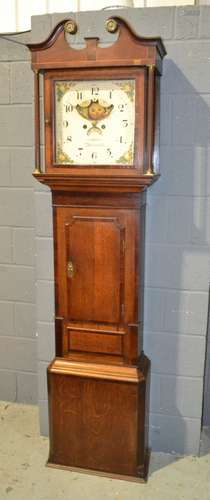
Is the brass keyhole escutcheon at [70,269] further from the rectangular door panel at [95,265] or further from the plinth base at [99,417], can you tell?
the plinth base at [99,417]

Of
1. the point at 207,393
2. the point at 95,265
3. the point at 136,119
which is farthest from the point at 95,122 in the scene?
the point at 207,393

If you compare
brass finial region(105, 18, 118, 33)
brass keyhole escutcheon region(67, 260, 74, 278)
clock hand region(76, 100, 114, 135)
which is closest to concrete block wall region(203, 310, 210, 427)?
brass keyhole escutcheon region(67, 260, 74, 278)

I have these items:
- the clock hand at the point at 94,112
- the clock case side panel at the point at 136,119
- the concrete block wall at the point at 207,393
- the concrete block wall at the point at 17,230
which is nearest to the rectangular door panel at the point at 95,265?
the clock case side panel at the point at 136,119

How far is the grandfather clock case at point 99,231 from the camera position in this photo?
63.9 inches

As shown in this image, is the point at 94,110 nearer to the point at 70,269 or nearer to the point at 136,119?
the point at 136,119

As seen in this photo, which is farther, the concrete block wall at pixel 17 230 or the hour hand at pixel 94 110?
the concrete block wall at pixel 17 230

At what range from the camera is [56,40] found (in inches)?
64.2

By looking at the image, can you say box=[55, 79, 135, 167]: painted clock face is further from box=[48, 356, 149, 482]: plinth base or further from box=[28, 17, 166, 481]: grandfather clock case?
box=[48, 356, 149, 482]: plinth base

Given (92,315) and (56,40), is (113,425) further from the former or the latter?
(56,40)

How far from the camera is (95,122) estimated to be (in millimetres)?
1679

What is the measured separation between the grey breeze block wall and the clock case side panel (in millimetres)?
279

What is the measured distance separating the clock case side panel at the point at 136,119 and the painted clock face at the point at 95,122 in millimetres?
14

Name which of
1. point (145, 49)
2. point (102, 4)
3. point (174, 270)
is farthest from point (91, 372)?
point (102, 4)

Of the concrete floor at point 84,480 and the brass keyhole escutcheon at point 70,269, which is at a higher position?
the brass keyhole escutcheon at point 70,269
